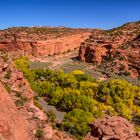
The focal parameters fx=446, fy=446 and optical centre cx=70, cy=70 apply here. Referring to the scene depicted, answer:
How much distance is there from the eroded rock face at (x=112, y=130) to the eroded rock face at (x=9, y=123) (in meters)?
6.88

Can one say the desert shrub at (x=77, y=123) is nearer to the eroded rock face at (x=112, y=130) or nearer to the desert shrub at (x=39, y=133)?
Result: the eroded rock face at (x=112, y=130)

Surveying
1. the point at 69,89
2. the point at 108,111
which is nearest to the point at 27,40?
the point at 69,89

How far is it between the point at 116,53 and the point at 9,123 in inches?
3332

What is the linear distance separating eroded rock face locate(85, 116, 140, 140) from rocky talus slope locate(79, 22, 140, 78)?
6106cm

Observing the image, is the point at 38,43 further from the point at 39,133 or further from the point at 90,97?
the point at 39,133

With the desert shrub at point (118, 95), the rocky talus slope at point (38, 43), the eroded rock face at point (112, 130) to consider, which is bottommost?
the desert shrub at point (118, 95)

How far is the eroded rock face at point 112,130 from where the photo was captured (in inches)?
1233

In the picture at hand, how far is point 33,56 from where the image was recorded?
401 feet

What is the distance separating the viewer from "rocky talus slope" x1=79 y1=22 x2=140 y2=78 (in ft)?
321

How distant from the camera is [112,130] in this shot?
3206 cm

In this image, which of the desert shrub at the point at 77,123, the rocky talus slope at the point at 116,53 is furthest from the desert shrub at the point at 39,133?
the rocky talus slope at the point at 116,53

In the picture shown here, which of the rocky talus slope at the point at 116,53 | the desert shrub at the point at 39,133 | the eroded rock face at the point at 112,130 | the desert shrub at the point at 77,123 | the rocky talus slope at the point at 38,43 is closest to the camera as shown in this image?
the desert shrub at the point at 39,133

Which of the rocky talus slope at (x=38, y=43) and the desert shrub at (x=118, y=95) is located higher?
the rocky talus slope at (x=38, y=43)

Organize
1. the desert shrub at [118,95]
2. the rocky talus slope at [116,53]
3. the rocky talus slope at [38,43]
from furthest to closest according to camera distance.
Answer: the rocky talus slope at [38,43]
the rocky talus slope at [116,53]
the desert shrub at [118,95]
